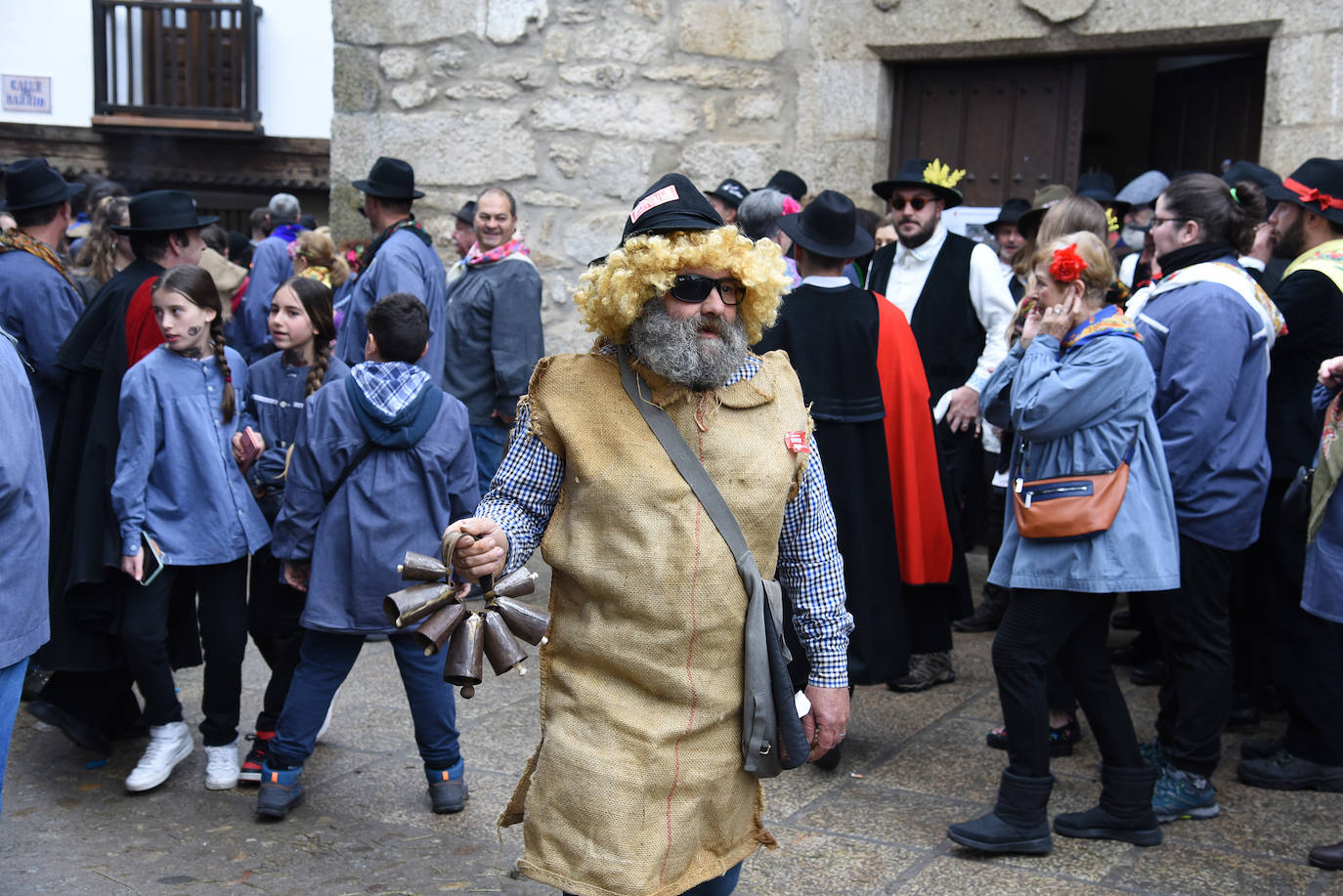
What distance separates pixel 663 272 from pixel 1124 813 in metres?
2.35

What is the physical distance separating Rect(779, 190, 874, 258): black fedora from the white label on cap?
1.91 m

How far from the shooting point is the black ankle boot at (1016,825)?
3.81m

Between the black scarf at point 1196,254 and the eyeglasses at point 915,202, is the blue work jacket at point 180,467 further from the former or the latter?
the black scarf at point 1196,254

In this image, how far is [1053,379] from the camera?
3777mm

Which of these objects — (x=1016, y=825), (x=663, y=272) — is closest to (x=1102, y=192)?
(x=1016, y=825)

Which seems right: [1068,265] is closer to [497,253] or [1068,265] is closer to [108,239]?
[497,253]

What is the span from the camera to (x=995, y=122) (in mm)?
7652

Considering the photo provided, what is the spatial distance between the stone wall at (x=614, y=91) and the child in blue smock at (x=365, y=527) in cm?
401

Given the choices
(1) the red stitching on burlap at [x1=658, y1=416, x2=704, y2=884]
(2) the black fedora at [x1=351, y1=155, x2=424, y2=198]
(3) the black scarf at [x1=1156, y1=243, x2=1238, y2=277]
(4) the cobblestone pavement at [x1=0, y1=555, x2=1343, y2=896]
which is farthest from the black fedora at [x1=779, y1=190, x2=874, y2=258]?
(2) the black fedora at [x1=351, y1=155, x2=424, y2=198]

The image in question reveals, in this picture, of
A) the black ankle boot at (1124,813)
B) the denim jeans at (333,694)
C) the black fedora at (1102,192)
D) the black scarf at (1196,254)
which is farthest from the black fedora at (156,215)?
the black fedora at (1102,192)

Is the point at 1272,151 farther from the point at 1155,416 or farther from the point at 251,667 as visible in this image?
the point at 251,667

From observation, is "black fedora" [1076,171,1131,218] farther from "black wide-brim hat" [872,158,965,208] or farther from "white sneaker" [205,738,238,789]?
"white sneaker" [205,738,238,789]

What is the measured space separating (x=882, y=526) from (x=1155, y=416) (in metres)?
0.96

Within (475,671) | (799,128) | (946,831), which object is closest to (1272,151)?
(799,128)
